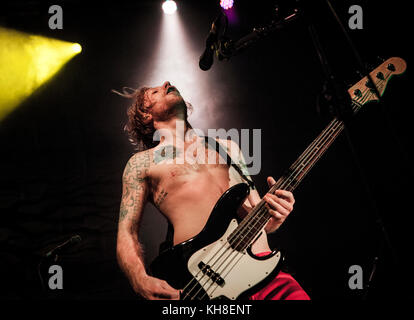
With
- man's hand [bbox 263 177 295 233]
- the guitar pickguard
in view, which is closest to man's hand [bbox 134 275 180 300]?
the guitar pickguard

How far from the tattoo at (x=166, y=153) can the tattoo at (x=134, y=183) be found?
76mm

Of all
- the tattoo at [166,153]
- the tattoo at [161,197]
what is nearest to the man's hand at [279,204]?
the tattoo at [161,197]

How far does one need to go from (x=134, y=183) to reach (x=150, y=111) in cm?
91

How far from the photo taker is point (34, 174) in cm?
282

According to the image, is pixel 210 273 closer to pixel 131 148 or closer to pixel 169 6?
pixel 131 148

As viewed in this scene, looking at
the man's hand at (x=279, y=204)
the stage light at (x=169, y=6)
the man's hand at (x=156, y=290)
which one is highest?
the stage light at (x=169, y=6)

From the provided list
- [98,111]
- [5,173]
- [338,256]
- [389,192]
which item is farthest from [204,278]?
[5,173]

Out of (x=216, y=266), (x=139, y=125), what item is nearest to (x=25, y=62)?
(x=139, y=125)

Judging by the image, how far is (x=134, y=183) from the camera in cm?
214

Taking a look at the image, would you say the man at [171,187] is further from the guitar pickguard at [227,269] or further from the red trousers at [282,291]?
the guitar pickguard at [227,269]

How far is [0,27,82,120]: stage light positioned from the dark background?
0.33 feet

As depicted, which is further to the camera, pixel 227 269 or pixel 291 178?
pixel 291 178

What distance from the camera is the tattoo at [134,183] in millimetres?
2016

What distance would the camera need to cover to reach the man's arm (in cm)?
140
